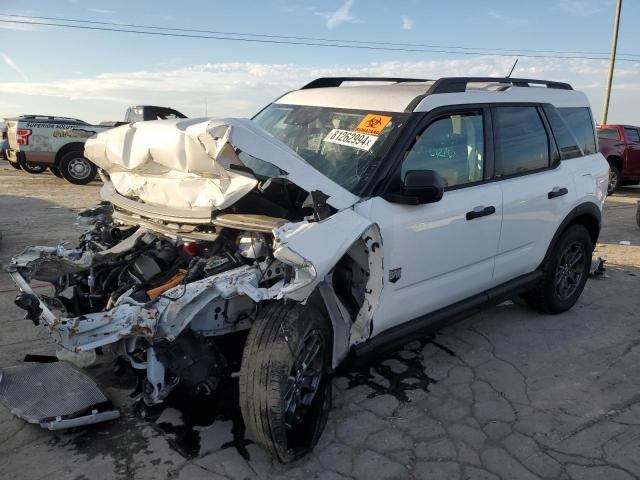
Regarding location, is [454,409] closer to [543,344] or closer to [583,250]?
[543,344]

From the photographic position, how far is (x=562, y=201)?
4355 millimetres

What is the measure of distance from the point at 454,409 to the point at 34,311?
2487mm

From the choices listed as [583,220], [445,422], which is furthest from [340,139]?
[583,220]

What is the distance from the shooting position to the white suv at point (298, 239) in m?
2.55

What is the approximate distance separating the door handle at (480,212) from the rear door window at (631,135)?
42.7ft

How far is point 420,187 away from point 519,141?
5.26 ft

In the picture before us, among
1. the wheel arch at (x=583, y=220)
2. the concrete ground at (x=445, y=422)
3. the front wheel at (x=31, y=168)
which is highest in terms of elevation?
the wheel arch at (x=583, y=220)

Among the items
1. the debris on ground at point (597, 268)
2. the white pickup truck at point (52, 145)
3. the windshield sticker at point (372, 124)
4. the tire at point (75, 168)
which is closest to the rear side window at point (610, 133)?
the debris on ground at point (597, 268)

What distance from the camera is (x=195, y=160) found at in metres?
2.78

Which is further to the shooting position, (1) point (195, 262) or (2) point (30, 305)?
(1) point (195, 262)

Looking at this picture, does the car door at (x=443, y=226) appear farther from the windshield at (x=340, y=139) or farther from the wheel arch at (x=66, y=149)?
the wheel arch at (x=66, y=149)

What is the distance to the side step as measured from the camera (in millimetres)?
2801

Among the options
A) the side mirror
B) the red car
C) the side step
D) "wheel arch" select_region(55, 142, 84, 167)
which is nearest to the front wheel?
"wheel arch" select_region(55, 142, 84, 167)

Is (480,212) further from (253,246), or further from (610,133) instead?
(610,133)
